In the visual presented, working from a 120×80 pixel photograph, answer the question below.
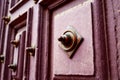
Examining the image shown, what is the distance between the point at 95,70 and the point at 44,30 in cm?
36

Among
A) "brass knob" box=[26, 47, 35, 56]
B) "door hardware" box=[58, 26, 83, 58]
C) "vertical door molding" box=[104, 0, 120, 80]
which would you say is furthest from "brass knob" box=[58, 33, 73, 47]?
"brass knob" box=[26, 47, 35, 56]

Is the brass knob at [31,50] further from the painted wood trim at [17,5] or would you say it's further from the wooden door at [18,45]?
the painted wood trim at [17,5]

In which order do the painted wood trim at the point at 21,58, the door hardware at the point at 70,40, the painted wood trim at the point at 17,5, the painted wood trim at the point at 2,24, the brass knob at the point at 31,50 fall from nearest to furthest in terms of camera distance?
the door hardware at the point at 70,40, the brass knob at the point at 31,50, the painted wood trim at the point at 21,58, the painted wood trim at the point at 17,5, the painted wood trim at the point at 2,24

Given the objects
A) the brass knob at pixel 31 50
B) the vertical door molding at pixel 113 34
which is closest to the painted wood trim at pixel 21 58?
the brass knob at pixel 31 50

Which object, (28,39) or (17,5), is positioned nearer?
(28,39)

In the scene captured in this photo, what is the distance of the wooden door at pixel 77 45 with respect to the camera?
1.65ft

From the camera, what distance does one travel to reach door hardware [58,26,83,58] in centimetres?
58

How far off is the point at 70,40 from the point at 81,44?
4 centimetres

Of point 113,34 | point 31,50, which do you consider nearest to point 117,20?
point 113,34

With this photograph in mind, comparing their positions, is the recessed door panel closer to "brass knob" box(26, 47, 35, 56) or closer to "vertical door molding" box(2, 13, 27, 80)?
"brass knob" box(26, 47, 35, 56)

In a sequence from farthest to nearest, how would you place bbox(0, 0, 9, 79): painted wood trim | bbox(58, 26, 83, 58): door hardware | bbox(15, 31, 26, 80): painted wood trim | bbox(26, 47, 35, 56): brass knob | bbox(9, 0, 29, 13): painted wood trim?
bbox(0, 0, 9, 79): painted wood trim
bbox(9, 0, 29, 13): painted wood trim
bbox(15, 31, 26, 80): painted wood trim
bbox(26, 47, 35, 56): brass knob
bbox(58, 26, 83, 58): door hardware

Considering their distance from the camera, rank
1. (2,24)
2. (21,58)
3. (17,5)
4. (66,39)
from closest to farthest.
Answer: (66,39), (21,58), (17,5), (2,24)

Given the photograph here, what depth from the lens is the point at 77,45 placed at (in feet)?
1.89

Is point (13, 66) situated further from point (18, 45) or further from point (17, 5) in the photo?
point (17, 5)
